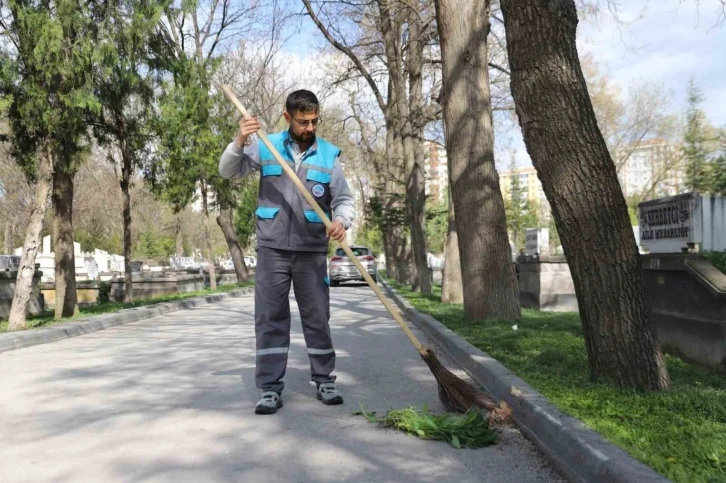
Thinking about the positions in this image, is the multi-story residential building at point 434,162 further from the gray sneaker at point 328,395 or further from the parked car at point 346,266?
the gray sneaker at point 328,395

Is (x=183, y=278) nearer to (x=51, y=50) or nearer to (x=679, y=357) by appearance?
(x=51, y=50)

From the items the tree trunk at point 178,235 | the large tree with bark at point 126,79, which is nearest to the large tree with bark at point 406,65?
the large tree with bark at point 126,79

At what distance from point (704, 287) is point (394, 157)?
854 inches

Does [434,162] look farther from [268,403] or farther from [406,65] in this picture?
[268,403]

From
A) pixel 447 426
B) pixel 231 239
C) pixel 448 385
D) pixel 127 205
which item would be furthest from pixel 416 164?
pixel 447 426

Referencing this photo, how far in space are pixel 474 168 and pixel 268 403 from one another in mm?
6335

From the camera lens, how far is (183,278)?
29.2m

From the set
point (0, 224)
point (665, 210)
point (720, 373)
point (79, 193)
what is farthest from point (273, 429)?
point (0, 224)

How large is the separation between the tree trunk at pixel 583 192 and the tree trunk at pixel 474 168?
16.5 ft

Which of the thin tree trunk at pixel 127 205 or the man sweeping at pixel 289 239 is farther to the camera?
the thin tree trunk at pixel 127 205

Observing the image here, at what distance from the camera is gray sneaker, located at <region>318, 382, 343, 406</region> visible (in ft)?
16.8

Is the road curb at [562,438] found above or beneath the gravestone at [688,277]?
beneath

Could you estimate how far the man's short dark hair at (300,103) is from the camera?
16.5ft

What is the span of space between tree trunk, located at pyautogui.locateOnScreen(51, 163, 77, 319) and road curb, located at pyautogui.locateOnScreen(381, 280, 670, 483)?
11147 millimetres
